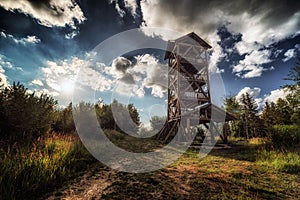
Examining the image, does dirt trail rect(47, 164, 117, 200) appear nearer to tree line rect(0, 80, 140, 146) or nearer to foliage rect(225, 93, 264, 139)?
tree line rect(0, 80, 140, 146)

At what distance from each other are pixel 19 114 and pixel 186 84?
1418 cm

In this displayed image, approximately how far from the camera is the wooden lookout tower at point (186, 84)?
14.5m

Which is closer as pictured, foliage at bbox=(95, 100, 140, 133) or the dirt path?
the dirt path

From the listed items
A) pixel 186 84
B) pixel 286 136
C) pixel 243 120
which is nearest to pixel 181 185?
pixel 286 136

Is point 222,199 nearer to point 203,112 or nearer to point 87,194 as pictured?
point 87,194

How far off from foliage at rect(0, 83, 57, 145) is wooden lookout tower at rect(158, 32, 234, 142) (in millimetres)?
10479

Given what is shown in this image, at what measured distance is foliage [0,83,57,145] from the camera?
5.85m

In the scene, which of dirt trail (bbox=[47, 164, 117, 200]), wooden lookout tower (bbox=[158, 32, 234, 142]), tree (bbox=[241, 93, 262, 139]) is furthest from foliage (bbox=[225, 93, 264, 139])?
dirt trail (bbox=[47, 164, 117, 200])

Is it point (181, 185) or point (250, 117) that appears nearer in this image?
point (181, 185)

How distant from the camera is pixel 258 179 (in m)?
4.53

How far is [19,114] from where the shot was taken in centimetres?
608

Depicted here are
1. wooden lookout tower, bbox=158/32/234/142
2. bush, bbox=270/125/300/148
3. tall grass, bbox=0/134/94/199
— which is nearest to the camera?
tall grass, bbox=0/134/94/199

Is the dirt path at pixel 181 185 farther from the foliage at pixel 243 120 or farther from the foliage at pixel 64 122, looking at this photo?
the foliage at pixel 243 120

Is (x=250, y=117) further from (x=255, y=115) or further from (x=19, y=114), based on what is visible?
(x=19, y=114)
